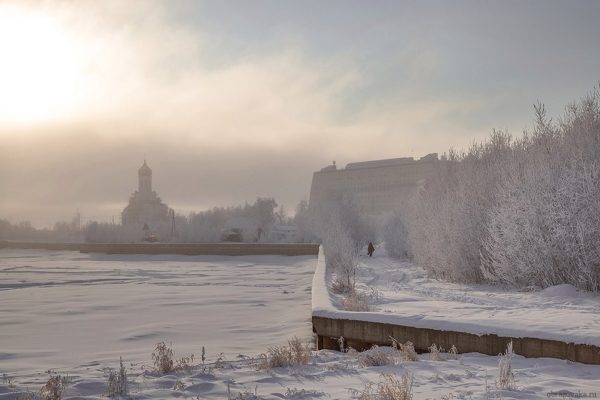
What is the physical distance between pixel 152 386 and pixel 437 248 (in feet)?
55.5

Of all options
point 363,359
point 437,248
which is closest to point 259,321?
point 363,359

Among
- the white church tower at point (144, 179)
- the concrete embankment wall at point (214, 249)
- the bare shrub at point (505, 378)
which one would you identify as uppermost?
the white church tower at point (144, 179)

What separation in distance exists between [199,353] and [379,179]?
5221 inches

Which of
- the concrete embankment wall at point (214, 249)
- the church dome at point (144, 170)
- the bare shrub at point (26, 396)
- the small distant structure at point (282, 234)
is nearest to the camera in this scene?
the bare shrub at point (26, 396)

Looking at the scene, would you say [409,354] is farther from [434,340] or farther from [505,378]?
[505,378]

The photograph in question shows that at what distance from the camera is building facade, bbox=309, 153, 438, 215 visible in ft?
437

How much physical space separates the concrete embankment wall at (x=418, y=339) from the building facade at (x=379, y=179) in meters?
120

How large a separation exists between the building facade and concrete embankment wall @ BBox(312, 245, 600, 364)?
11998 centimetres

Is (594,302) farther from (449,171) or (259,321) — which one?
(449,171)

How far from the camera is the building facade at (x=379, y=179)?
5246 inches

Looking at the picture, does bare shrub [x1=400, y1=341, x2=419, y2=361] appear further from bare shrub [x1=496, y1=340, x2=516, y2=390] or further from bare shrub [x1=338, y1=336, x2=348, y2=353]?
bare shrub [x1=496, y1=340, x2=516, y2=390]

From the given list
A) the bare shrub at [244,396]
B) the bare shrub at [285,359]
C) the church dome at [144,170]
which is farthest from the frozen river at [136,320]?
the church dome at [144,170]

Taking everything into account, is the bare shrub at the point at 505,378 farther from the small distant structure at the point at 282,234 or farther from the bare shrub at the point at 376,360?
the small distant structure at the point at 282,234

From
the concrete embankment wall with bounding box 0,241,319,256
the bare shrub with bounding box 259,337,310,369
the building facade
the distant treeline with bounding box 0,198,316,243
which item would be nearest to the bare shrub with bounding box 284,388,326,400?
the bare shrub with bounding box 259,337,310,369
